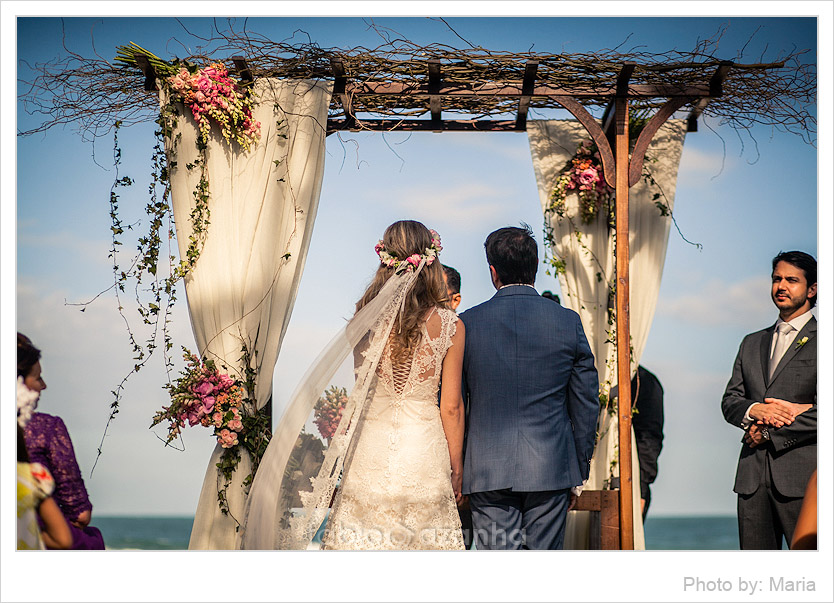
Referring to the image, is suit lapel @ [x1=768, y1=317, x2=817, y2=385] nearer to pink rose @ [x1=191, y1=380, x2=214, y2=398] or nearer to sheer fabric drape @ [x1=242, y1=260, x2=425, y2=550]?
sheer fabric drape @ [x1=242, y1=260, x2=425, y2=550]

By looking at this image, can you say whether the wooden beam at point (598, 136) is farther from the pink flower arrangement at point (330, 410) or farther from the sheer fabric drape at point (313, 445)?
the pink flower arrangement at point (330, 410)

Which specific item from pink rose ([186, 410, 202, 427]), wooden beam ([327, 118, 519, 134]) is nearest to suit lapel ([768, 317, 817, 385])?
wooden beam ([327, 118, 519, 134])

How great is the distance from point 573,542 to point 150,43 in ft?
12.1

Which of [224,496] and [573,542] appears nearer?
[224,496]

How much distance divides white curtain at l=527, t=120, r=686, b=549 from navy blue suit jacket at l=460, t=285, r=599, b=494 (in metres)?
0.97

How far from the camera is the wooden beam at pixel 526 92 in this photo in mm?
4156

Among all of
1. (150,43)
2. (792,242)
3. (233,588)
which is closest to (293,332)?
(792,242)

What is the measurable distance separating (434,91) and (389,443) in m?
1.97

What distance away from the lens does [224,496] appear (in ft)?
13.6

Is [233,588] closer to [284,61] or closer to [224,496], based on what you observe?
[224,496]

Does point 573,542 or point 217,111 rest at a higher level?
point 217,111

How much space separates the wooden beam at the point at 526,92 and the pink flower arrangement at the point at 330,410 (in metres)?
1.91

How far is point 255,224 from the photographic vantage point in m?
4.36

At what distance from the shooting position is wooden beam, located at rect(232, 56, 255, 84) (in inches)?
166
